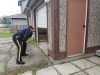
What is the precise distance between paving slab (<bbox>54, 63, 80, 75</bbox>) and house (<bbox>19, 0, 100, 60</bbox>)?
0.32 m

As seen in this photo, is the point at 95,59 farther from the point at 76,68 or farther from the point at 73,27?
the point at 73,27

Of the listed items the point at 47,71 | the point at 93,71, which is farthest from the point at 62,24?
the point at 93,71

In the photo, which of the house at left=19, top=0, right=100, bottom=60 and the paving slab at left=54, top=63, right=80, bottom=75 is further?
the house at left=19, top=0, right=100, bottom=60

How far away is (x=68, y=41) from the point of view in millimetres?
4305

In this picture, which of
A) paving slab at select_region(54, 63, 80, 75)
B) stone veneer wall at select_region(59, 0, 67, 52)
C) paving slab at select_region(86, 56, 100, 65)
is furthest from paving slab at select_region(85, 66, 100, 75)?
stone veneer wall at select_region(59, 0, 67, 52)

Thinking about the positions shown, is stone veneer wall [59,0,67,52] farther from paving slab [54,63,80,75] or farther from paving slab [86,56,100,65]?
paving slab [86,56,100,65]

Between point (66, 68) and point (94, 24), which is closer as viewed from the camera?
point (66, 68)

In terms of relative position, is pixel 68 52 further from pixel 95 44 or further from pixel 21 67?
pixel 21 67

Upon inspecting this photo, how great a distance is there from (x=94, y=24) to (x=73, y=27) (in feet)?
3.32

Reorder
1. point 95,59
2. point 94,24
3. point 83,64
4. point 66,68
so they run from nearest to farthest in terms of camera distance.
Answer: point 66,68
point 83,64
point 95,59
point 94,24

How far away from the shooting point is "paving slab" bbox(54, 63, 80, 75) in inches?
139

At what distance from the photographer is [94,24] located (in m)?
4.68

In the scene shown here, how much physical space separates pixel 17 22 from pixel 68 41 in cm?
2226

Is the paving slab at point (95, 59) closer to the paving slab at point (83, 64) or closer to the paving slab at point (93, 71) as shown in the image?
the paving slab at point (83, 64)
